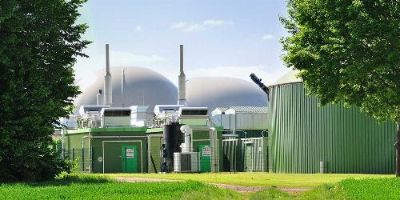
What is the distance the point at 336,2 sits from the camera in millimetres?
31188

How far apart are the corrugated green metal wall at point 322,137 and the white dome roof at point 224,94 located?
4592 cm

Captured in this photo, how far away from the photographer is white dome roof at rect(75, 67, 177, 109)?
290ft

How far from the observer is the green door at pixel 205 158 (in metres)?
52.6

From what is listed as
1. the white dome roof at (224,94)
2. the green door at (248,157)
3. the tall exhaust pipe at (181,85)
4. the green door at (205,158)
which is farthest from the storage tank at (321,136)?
the white dome roof at (224,94)

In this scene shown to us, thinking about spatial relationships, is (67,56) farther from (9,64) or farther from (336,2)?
(336,2)

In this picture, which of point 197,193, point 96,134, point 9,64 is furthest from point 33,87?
point 96,134

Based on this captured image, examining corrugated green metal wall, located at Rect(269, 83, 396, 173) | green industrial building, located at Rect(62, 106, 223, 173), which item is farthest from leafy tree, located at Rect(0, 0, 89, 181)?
green industrial building, located at Rect(62, 106, 223, 173)

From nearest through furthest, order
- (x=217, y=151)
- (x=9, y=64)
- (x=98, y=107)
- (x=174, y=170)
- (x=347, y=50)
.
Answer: (x=9, y=64) → (x=347, y=50) → (x=174, y=170) → (x=217, y=151) → (x=98, y=107)

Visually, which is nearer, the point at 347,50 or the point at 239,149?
the point at 347,50

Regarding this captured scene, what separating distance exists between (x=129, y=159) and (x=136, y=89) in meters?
35.8

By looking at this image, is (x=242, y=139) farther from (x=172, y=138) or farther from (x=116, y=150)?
(x=116, y=150)

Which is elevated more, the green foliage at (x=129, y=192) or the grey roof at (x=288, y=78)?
the grey roof at (x=288, y=78)

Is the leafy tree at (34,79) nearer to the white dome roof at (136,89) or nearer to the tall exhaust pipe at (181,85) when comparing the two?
the tall exhaust pipe at (181,85)

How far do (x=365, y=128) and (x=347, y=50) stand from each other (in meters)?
13.7
